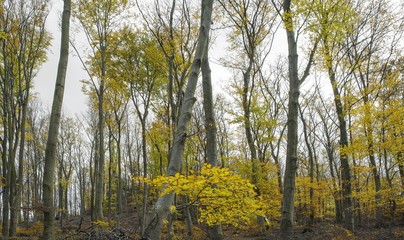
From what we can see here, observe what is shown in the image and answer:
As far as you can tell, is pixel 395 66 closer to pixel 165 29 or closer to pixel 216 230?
pixel 165 29

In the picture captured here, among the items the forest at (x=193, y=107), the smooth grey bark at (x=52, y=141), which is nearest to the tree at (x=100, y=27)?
the forest at (x=193, y=107)

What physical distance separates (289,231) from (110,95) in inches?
509

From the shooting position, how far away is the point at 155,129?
15688 mm

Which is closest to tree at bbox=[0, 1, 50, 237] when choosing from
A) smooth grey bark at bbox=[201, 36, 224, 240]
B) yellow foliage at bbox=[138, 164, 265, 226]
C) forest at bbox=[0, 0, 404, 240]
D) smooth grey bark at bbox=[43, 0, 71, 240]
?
forest at bbox=[0, 0, 404, 240]

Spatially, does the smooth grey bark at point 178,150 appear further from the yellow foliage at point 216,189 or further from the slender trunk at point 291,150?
the slender trunk at point 291,150

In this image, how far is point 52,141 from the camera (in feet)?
13.9

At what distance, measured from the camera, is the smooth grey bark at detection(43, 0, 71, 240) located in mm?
3912

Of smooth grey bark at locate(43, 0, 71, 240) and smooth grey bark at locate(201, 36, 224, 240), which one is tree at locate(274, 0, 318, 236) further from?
smooth grey bark at locate(43, 0, 71, 240)

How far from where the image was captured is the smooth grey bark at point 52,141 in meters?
3.91

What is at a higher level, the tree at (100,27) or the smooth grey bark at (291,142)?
the tree at (100,27)

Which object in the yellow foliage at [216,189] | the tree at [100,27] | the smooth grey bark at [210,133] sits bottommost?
the yellow foliage at [216,189]

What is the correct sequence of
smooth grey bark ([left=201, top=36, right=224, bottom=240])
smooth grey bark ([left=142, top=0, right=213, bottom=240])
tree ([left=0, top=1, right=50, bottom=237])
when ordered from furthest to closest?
1. tree ([left=0, top=1, right=50, bottom=237])
2. smooth grey bark ([left=201, top=36, right=224, bottom=240])
3. smooth grey bark ([left=142, top=0, right=213, bottom=240])

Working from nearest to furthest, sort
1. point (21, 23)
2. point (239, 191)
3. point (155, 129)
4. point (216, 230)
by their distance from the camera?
1. point (239, 191)
2. point (216, 230)
3. point (21, 23)
4. point (155, 129)

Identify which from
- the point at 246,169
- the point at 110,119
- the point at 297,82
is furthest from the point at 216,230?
the point at 110,119
